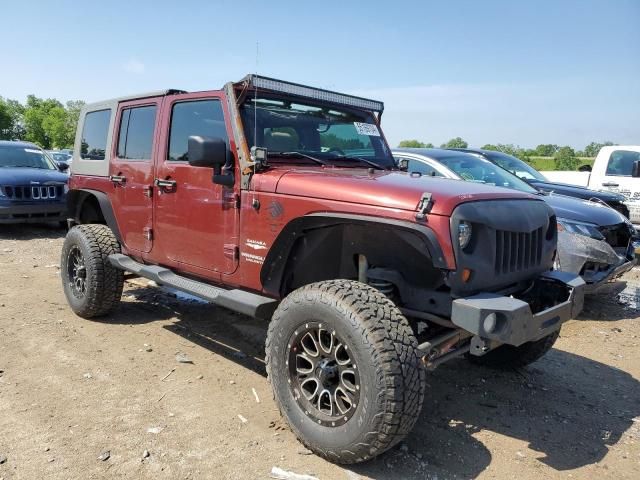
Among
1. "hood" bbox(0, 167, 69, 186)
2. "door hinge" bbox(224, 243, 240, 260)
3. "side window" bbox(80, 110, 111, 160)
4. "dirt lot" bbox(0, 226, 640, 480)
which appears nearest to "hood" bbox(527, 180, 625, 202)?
"dirt lot" bbox(0, 226, 640, 480)

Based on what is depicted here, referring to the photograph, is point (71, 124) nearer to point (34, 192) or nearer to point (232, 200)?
point (34, 192)

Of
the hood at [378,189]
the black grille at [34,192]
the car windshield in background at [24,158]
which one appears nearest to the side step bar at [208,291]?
the hood at [378,189]

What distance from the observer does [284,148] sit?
3820 mm

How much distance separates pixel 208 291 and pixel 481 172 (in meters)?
4.51

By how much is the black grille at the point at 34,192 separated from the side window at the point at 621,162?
10.5 meters

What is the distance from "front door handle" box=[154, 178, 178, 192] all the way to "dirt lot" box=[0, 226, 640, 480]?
1.38m

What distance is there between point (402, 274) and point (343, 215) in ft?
1.86

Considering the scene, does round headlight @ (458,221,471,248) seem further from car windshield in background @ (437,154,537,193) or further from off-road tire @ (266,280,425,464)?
car windshield in background @ (437,154,537,193)

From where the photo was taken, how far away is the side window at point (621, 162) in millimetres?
9594

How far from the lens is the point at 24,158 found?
1080 centimetres

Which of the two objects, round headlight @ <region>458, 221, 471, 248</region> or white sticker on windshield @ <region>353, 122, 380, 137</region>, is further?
→ white sticker on windshield @ <region>353, 122, 380, 137</region>

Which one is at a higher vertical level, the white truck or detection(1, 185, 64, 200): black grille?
the white truck

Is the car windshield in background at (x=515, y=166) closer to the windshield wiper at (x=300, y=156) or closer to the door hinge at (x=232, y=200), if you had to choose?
the windshield wiper at (x=300, y=156)

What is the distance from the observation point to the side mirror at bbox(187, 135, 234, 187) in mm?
3315
